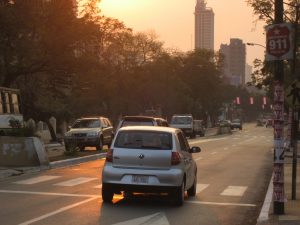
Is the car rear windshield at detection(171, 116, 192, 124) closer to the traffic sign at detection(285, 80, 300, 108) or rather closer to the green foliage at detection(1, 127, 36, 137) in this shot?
the green foliage at detection(1, 127, 36, 137)

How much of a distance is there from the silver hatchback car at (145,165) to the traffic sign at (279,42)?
295cm

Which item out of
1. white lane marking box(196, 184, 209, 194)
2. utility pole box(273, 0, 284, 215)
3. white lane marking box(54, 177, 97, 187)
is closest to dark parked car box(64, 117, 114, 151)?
white lane marking box(54, 177, 97, 187)

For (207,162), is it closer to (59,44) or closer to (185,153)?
(59,44)

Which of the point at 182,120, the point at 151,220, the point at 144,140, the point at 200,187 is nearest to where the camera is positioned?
the point at 151,220

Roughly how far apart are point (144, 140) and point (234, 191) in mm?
4475

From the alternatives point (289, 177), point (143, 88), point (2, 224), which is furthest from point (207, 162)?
point (143, 88)

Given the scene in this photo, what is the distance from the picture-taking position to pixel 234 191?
1648cm

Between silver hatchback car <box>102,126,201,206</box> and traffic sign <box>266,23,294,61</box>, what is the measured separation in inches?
116

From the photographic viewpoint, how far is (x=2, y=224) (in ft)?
33.6

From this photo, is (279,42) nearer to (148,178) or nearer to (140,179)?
(148,178)

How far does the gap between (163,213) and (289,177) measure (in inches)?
376

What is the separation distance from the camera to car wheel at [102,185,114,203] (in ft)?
42.6

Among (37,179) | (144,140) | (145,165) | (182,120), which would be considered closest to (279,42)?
(144,140)

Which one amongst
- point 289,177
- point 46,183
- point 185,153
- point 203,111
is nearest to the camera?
point 185,153
